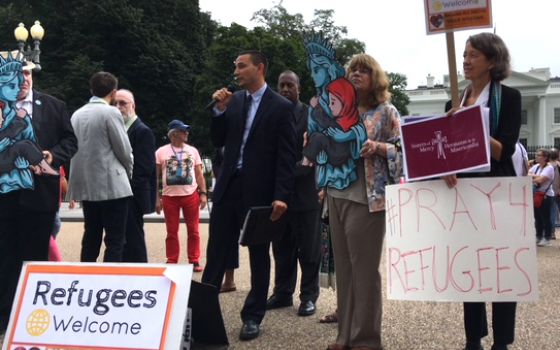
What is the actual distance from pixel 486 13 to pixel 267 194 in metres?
1.80

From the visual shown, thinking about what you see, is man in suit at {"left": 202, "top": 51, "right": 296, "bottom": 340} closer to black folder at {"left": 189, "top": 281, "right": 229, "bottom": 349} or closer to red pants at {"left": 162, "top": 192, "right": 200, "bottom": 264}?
black folder at {"left": 189, "top": 281, "right": 229, "bottom": 349}

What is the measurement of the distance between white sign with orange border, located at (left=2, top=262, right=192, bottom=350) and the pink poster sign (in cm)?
127

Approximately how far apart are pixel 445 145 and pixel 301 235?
84.1 inches

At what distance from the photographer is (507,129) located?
9.33ft

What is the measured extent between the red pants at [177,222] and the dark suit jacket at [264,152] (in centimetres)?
287

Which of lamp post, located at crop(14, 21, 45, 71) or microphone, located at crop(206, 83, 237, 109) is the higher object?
lamp post, located at crop(14, 21, 45, 71)

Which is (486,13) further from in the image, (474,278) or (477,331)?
(477,331)

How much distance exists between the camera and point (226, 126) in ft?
12.8

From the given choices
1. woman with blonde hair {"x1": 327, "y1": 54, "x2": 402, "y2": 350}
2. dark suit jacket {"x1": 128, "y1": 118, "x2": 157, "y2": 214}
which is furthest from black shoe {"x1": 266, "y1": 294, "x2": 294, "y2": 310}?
dark suit jacket {"x1": 128, "y1": 118, "x2": 157, "y2": 214}

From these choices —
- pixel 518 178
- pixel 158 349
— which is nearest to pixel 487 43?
pixel 518 178

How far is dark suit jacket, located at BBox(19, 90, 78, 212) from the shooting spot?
3.84m

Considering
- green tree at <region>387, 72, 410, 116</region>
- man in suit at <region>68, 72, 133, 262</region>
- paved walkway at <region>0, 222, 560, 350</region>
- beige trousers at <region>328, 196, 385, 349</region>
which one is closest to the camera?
beige trousers at <region>328, 196, 385, 349</region>

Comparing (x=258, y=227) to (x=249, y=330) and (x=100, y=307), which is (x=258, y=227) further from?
(x=100, y=307)

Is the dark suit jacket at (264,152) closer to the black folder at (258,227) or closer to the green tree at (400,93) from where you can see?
the black folder at (258,227)
